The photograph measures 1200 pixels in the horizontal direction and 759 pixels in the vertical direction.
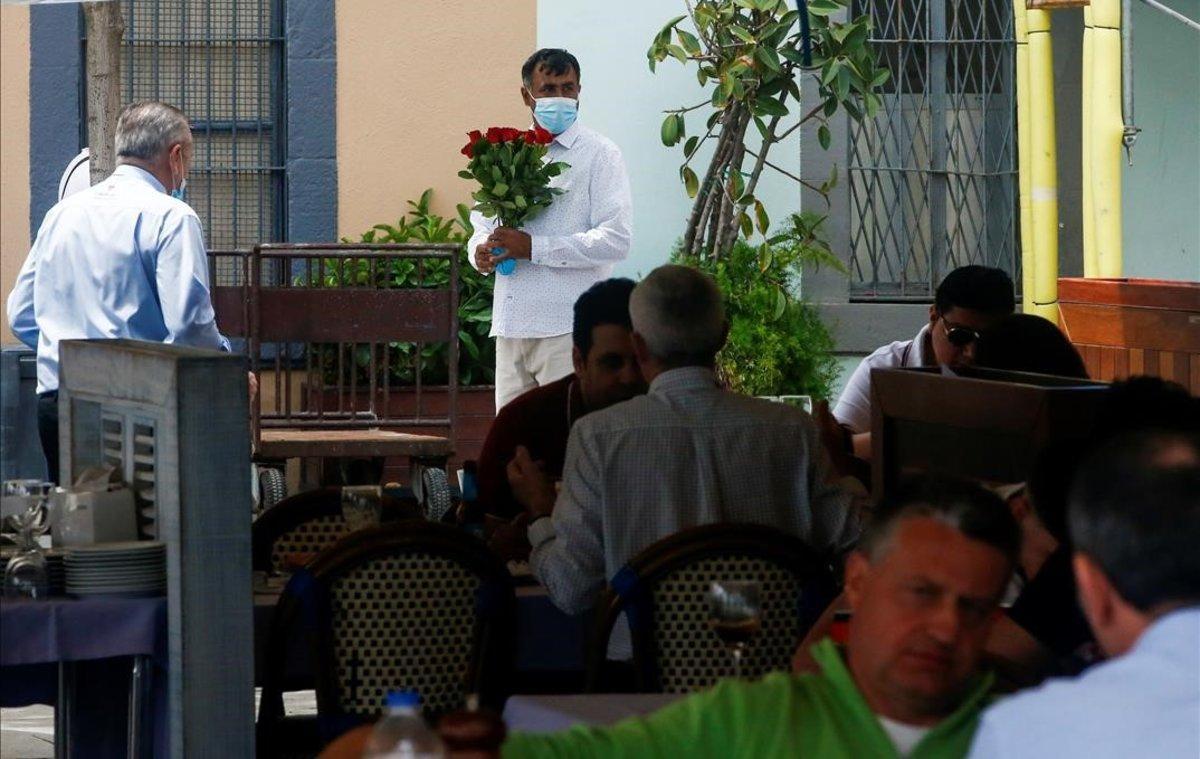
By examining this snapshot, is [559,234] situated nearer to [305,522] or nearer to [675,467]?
[305,522]

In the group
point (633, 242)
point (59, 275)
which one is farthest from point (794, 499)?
point (633, 242)

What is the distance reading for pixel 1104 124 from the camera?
1032 cm

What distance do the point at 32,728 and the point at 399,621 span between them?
115 inches

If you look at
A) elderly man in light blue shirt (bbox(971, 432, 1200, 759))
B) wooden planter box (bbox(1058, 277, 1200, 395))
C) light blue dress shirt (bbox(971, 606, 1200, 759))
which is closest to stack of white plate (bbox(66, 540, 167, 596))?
elderly man in light blue shirt (bbox(971, 432, 1200, 759))

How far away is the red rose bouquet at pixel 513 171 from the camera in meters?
8.09

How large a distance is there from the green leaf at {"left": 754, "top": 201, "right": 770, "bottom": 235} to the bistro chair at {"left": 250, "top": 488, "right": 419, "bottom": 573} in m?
4.98

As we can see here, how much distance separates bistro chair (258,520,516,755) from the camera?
4.17 meters

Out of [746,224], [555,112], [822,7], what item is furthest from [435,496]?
[822,7]

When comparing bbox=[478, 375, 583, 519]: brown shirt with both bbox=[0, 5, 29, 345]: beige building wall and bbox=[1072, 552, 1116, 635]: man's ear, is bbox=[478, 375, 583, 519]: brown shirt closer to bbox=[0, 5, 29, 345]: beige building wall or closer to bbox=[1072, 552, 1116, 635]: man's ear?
bbox=[1072, 552, 1116, 635]: man's ear

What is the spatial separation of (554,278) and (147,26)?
3.18 metres

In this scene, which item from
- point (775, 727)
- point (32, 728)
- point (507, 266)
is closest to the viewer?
point (775, 727)

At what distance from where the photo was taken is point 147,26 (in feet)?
34.0

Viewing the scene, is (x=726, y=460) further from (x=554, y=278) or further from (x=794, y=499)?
(x=554, y=278)

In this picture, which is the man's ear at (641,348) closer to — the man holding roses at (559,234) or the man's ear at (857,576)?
the man's ear at (857,576)
